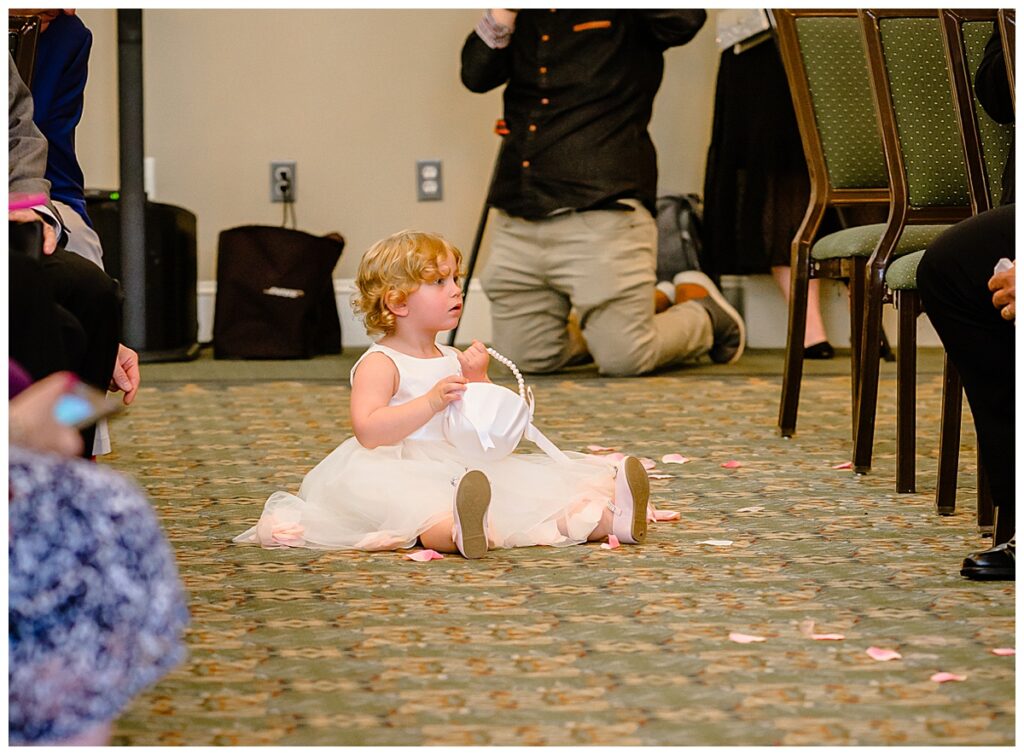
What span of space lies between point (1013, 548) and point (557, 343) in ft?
7.82

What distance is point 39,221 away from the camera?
1362mm

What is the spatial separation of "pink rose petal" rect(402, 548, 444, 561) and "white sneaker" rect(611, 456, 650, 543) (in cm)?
23

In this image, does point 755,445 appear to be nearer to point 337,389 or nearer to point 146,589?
point 337,389

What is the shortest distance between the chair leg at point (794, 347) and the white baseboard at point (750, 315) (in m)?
1.97

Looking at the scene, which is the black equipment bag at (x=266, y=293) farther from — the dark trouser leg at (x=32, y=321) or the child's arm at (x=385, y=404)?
the dark trouser leg at (x=32, y=321)

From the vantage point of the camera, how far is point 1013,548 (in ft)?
4.85

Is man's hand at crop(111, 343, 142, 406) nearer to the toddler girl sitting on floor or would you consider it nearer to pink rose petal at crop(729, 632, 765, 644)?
the toddler girl sitting on floor

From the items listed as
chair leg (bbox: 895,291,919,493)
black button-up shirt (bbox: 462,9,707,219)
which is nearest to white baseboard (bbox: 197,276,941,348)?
black button-up shirt (bbox: 462,9,707,219)

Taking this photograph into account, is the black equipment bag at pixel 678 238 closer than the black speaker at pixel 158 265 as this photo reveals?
No

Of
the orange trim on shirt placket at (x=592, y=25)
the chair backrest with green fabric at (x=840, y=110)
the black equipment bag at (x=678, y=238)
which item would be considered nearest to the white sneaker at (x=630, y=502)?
the chair backrest with green fabric at (x=840, y=110)

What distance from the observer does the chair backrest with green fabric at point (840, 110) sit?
2514 millimetres

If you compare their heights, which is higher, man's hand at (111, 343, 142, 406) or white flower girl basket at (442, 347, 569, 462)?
man's hand at (111, 343, 142, 406)

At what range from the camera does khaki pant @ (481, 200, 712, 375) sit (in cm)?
362

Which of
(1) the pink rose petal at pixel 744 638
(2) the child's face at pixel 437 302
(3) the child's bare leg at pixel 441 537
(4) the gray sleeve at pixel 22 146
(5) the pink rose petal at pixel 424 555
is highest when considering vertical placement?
(4) the gray sleeve at pixel 22 146
